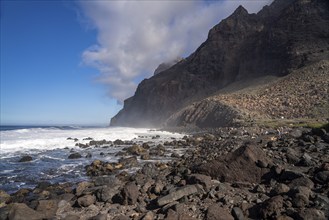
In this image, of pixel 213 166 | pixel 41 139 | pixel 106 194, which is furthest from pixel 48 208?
pixel 41 139

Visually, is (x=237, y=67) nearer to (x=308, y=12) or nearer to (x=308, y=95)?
(x=308, y=12)

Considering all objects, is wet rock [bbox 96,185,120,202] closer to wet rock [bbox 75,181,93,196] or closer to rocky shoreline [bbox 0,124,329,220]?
rocky shoreline [bbox 0,124,329,220]

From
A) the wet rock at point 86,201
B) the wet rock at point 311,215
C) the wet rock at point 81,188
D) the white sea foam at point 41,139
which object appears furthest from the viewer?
the white sea foam at point 41,139

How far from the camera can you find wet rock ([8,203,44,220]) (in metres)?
9.34

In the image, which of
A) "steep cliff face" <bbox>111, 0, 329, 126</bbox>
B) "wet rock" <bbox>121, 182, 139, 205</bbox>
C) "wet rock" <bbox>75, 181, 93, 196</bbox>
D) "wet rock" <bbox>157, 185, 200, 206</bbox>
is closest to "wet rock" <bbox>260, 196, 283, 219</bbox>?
"wet rock" <bbox>157, 185, 200, 206</bbox>

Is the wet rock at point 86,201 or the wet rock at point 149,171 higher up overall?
the wet rock at point 149,171

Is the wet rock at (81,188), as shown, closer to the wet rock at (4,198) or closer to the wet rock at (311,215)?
the wet rock at (4,198)

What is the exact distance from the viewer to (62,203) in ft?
36.3

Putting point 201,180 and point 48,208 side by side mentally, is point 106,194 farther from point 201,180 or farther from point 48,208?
point 201,180

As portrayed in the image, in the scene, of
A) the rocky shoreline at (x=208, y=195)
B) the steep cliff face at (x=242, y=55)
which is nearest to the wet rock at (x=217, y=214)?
the rocky shoreline at (x=208, y=195)

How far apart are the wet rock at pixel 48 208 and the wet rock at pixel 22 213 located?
0.35m

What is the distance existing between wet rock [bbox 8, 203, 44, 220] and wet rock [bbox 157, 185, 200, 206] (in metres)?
3.93

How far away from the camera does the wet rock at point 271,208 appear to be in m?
8.58

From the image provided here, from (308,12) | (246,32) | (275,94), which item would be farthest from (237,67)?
(275,94)
